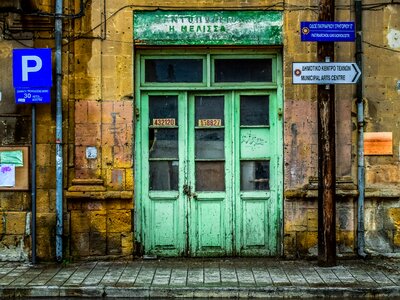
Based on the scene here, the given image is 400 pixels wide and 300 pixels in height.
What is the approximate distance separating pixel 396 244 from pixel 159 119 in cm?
440

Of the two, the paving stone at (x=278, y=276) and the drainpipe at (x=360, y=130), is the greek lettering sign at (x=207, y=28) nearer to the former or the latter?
the drainpipe at (x=360, y=130)

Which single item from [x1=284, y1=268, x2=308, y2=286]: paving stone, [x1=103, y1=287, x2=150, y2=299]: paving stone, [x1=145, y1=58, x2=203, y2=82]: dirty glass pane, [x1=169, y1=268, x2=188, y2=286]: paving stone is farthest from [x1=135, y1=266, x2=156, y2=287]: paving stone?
[x1=145, y1=58, x2=203, y2=82]: dirty glass pane

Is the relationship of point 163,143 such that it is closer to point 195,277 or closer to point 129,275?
point 129,275

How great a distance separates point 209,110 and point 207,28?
1.35 m

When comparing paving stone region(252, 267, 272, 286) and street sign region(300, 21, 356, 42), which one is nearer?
paving stone region(252, 267, 272, 286)

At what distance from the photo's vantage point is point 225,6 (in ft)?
34.9

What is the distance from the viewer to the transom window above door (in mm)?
10836

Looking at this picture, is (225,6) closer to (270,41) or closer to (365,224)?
(270,41)

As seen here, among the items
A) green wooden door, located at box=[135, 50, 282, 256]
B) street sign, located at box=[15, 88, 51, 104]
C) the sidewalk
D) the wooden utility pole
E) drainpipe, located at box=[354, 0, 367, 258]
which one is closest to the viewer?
the sidewalk

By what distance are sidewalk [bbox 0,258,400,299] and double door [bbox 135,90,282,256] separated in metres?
0.41

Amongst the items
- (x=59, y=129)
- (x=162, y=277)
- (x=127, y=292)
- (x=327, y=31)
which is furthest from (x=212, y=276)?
(x=327, y=31)

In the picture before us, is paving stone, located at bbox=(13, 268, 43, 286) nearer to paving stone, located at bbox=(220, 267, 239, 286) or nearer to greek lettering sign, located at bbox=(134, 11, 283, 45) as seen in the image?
paving stone, located at bbox=(220, 267, 239, 286)

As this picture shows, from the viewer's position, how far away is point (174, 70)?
10852 mm

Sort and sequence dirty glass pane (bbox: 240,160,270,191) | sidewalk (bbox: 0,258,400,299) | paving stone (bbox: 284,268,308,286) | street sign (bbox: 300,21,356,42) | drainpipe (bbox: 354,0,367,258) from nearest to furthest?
1. sidewalk (bbox: 0,258,400,299)
2. paving stone (bbox: 284,268,308,286)
3. street sign (bbox: 300,21,356,42)
4. drainpipe (bbox: 354,0,367,258)
5. dirty glass pane (bbox: 240,160,270,191)
